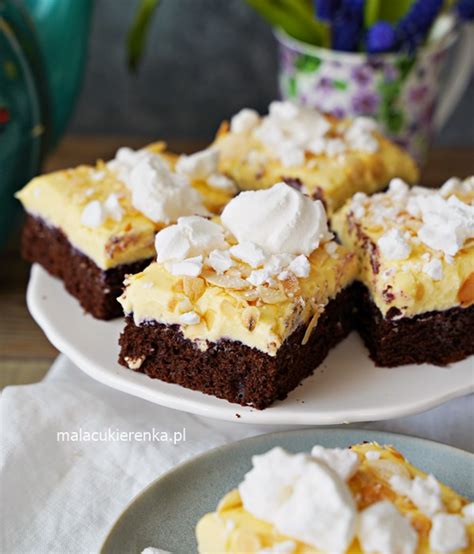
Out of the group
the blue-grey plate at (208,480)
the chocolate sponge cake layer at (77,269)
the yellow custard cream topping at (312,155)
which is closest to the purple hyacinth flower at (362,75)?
the yellow custard cream topping at (312,155)

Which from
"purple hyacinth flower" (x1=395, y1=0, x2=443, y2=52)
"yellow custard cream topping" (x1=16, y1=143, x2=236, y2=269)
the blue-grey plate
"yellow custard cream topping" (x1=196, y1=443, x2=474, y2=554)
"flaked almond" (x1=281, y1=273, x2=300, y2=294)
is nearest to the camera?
"yellow custard cream topping" (x1=196, y1=443, x2=474, y2=554)

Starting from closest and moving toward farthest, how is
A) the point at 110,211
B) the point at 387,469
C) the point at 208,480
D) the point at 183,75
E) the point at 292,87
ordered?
the point at 387,469 → the point at 208,480 → the point at 110,211 → the point at 292,87 → the point at 183,75

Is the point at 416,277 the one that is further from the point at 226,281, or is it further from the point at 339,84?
the point at 339,84

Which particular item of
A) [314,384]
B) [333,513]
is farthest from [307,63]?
[333,513]

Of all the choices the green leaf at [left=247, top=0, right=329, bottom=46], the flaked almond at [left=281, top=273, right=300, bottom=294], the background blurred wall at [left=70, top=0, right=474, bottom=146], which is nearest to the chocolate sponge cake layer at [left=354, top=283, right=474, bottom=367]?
the flaked almond at [left=281, top=273, right=300, bottom=294]

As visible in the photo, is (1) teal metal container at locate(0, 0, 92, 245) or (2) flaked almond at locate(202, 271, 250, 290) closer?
(2) flaked almond at locate(202, 271, 250, 290)

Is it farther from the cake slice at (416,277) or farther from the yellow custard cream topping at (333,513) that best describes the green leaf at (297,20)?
the yellow custard cream topping at (333,513)

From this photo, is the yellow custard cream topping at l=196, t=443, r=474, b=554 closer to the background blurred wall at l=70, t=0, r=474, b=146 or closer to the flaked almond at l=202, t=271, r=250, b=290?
the flaked almond at l=202, t=271, r=250, b=290
